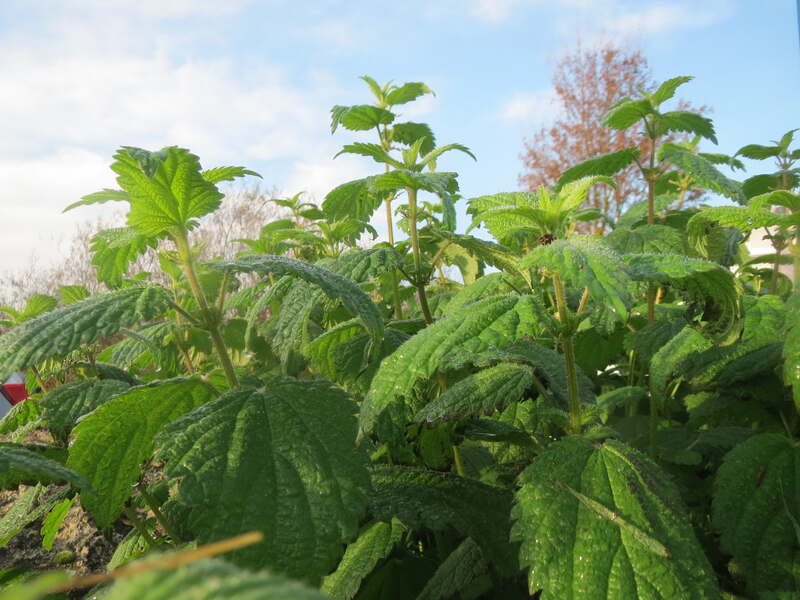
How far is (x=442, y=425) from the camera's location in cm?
142

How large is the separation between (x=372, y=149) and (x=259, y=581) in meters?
1.68

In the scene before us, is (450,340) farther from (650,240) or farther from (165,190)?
(650,240)

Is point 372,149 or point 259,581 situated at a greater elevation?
point 372,149

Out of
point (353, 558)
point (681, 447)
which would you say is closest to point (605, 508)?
point (353, 558)

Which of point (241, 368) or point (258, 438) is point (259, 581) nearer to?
point (258, 438)

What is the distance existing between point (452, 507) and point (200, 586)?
957 mm

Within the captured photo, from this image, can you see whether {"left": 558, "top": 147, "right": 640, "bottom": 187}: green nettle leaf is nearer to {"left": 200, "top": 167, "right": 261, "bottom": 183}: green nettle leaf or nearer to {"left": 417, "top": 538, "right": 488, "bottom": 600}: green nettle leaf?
{"left": 200, "top": 167, "right": 261, "bottom": 183}: green nettle leaf

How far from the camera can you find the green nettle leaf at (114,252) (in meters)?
1.37

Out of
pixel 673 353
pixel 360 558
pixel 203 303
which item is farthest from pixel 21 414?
pixel 673 353

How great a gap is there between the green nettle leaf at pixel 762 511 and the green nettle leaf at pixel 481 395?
52 centimetres

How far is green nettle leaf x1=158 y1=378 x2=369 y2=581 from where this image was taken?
929 millimetres

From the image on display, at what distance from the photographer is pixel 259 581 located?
12.5 inches

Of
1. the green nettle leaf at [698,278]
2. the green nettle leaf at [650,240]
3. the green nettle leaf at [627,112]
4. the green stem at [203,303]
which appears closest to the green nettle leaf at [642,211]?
the green nettle leaf at [627,112]

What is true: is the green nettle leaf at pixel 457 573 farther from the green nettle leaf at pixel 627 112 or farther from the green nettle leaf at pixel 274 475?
the green nettle leaf at pixel 627 112
